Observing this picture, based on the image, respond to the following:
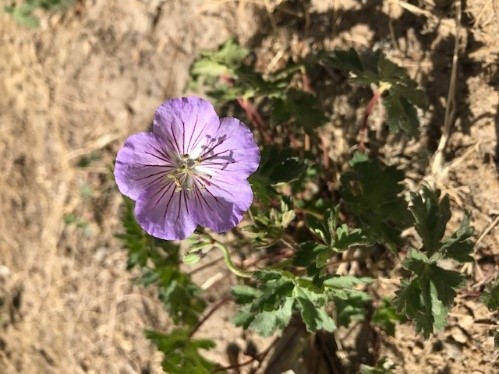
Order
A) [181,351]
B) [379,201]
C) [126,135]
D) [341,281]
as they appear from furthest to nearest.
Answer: [126,135] < [181,351] < [379,201] < [341,281]

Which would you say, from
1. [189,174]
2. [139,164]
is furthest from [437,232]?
[139,164]

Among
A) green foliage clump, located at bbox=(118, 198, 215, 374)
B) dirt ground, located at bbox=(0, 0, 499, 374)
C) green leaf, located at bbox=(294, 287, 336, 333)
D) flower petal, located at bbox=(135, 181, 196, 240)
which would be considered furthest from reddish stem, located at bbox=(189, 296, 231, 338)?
flower petal, located at bbox=(135, 181, 196, 240)

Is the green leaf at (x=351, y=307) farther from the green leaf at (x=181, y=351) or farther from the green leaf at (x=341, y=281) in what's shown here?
the green leaf at (x=181, y=351)

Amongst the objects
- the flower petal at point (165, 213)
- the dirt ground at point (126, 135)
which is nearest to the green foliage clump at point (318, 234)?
the flower petal at point (165, 213)

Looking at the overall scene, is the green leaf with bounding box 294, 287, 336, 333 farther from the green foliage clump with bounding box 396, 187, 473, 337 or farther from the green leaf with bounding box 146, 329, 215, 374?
the green leaf with bounding box 146, 329, 215, 374

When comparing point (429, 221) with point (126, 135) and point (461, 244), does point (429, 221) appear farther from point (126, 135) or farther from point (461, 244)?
point (126, 135)

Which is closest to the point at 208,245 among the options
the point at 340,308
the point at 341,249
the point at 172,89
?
the point at 341,249
